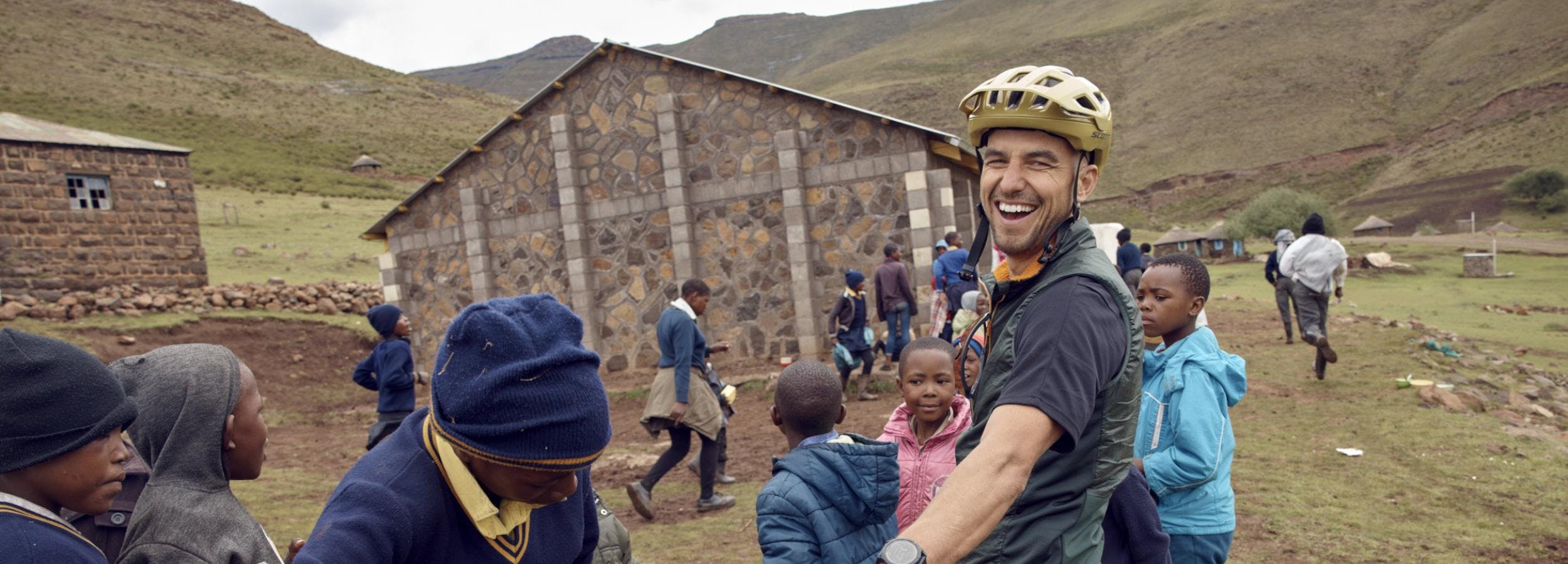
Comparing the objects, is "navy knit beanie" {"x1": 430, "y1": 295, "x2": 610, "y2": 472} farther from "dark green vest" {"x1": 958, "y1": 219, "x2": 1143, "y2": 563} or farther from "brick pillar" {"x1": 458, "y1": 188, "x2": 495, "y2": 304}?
"brick pillar" {"x1": 458, "y1": 188, "x2": 495, "y2": 304}

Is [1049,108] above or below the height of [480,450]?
above

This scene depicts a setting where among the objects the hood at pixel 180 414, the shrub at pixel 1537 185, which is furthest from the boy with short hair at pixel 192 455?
the shrub at pixel 1537 185

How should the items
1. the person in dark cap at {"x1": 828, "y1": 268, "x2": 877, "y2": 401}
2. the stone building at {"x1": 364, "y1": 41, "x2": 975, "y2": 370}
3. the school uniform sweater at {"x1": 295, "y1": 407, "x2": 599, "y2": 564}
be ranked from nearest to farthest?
the school uniform sweater at {"x1": 295, "y1": 407, "x2": 599, "y2": 564}, the person in dark cap at {"x1": 828, "y1": 268, "x2": 877, "y2": 401}, the stone building at {"x1": 364, "y1": 41, "x2": 975, "y2": 370}

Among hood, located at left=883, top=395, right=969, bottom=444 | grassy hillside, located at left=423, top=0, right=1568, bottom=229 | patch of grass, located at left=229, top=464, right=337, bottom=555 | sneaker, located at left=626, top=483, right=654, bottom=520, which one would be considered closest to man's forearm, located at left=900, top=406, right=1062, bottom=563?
hood, located at left=883, top=395, right=969, bottom=444

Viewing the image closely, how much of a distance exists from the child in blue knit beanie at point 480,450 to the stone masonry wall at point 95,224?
24738mm

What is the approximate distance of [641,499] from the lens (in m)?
6.86

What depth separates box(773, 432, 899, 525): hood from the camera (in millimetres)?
3031

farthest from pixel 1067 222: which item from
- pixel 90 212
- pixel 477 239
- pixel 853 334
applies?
pixel 90 212

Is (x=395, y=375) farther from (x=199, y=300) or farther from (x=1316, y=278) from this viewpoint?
(x=199, y=300)

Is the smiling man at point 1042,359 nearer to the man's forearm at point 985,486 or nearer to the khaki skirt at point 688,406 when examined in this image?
the man's forearm at point 985,486

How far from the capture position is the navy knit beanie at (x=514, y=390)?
5.29 feet

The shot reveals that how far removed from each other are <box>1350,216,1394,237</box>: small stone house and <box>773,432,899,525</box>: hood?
44673mm

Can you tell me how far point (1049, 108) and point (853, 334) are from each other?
8703mm

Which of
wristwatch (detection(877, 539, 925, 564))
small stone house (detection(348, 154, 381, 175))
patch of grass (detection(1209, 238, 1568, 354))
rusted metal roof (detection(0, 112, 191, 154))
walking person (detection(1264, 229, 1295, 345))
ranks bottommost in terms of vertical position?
patch of grass (detection(1209, 238, 1568, 354))
